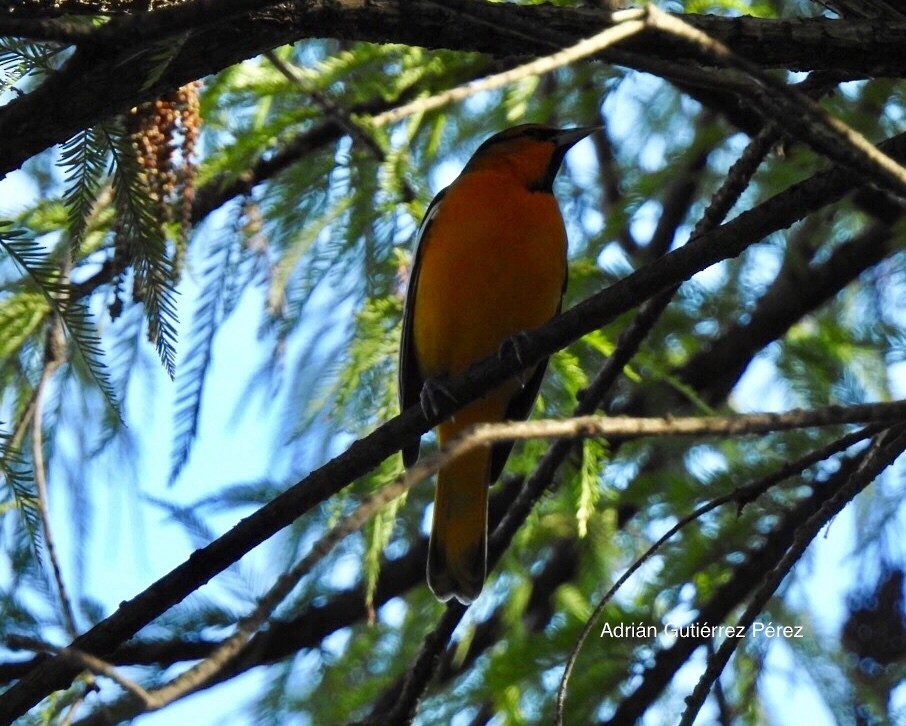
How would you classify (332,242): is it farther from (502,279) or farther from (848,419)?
(848,419)

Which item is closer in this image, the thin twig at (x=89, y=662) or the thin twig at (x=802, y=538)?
the thin twig at (x=89, y=662)

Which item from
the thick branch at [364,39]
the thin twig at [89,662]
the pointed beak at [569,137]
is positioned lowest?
the thin twig at [89,662]

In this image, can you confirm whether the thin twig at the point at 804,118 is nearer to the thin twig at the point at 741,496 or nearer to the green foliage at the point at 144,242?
the thin twig at the point at 741,496

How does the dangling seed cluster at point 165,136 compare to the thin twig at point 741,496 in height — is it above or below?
above

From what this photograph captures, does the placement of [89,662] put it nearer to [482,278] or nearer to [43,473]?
[43,473]

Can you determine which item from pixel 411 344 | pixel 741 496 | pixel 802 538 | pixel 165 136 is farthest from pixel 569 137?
pixel 802 538

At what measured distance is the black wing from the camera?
13.8ft

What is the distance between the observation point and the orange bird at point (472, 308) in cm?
430

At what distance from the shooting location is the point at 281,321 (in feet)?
14.8

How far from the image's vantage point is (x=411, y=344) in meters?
4.43

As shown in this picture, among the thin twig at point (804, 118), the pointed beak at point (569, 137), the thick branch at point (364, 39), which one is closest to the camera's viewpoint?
the thin twig at point (804, 118)

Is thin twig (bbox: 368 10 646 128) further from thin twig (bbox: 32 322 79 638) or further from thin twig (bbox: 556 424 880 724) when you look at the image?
thin twig (bbox: 32 322 79 638)

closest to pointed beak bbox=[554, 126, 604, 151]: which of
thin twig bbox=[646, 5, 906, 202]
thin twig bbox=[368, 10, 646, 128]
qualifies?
thin twig bbox=[646, 5, 906, 202]

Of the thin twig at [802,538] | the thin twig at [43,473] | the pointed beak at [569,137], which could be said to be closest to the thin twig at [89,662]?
the thin twig at [43,473]
